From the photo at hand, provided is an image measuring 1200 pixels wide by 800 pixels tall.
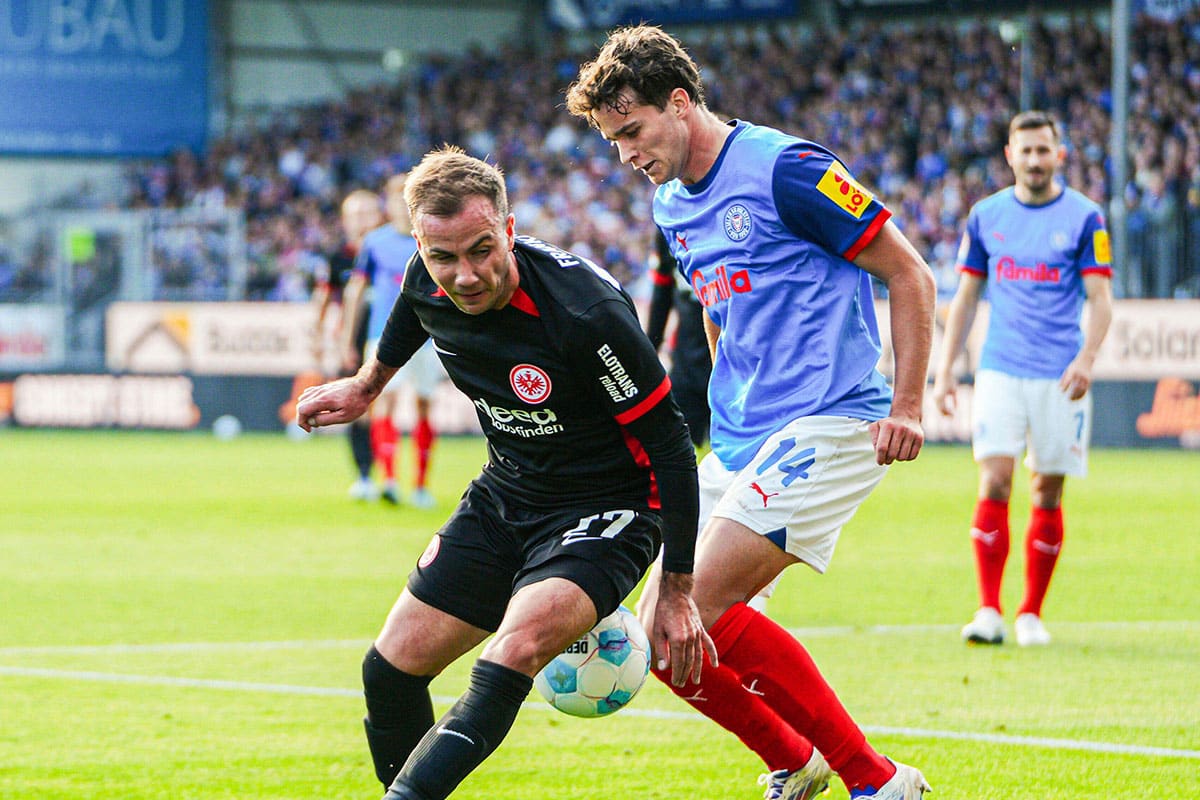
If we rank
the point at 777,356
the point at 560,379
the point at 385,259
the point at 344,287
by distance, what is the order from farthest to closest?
the point at 344,287 < the point at 385,259 < the point at 777,356 < the point at 560,379

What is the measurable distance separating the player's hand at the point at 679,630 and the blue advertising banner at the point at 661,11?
32643mm

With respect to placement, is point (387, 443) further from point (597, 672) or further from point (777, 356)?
point (597, 672)

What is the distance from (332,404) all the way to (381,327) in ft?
28.9

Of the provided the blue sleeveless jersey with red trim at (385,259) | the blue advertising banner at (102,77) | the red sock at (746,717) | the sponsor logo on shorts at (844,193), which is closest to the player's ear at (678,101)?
the sponsor logo on shorts at (844,193)

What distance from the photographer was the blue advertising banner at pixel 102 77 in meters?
37.8

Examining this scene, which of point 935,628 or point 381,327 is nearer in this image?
point 935,628

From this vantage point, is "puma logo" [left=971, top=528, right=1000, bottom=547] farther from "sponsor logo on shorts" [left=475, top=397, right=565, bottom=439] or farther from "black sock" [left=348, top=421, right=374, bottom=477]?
"black sock" [left=348, top=421, right=374, bottom=477]

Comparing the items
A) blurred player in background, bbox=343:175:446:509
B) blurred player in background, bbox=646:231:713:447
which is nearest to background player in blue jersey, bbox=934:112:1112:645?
blurred player in background, bbox=646:231:713:447

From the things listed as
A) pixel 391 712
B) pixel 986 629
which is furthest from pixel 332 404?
pixel 986 629

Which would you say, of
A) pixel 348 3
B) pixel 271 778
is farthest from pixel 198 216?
pixel 271 778

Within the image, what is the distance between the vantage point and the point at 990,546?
26.2ft

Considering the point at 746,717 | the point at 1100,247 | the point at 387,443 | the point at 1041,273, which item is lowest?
the point at 387,443

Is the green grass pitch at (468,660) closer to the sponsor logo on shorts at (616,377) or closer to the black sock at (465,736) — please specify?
the black sock at (465,736)

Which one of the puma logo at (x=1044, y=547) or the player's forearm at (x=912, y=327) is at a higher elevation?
the player's forearm at (x=912, y=327)
